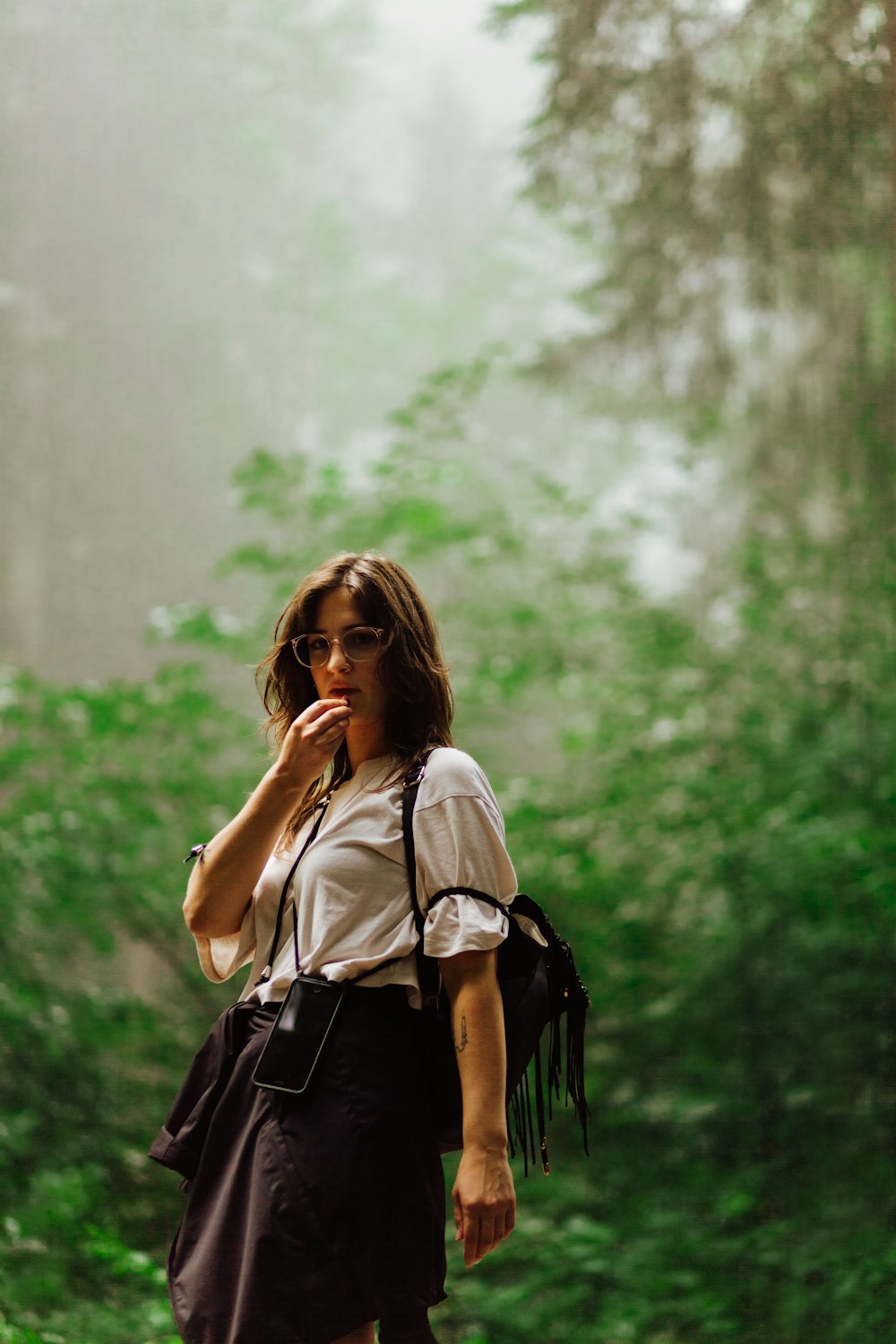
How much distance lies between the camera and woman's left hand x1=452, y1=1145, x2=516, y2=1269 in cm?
123

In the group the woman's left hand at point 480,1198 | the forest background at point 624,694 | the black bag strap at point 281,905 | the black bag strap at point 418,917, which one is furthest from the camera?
the forest background at point 624,694

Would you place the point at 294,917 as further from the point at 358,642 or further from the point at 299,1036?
the point at 358,642

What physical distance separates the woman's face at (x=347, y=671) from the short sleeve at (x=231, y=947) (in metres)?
0.31

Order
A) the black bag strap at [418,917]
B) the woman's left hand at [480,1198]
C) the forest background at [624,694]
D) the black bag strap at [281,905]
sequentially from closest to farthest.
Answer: the woman's left hand at [480,1198] < the black bag strap at [418,917] < the black bag strap at [281,905] < the forest background at [624,694]

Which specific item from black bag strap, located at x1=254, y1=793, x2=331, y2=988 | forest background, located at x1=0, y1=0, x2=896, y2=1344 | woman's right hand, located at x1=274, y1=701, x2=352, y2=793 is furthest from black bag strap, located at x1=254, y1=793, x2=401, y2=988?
forest background, located at x1=0, y1=0, x2=896, y2=1344

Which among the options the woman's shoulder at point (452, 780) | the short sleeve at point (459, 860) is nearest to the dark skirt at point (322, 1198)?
the short sleeve at point (459, 860)

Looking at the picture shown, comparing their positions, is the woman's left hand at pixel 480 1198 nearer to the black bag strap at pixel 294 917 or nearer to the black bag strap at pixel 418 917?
the black bag strap at pixel 418 917

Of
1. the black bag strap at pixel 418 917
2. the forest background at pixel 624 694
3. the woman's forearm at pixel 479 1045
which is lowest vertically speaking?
the woman's forearm at pixel 479 1045

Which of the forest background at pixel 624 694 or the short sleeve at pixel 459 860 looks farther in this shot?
the forest background at pixel 624 694

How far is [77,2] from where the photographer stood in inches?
226

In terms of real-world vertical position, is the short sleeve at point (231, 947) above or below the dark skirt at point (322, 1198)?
above

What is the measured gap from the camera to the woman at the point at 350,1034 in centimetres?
124

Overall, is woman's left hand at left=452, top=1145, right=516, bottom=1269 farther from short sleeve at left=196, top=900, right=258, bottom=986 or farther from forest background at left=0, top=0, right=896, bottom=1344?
forest background at left=0, top=0, right=896, bottom=1344

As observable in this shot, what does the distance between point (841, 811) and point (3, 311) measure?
230 inches
